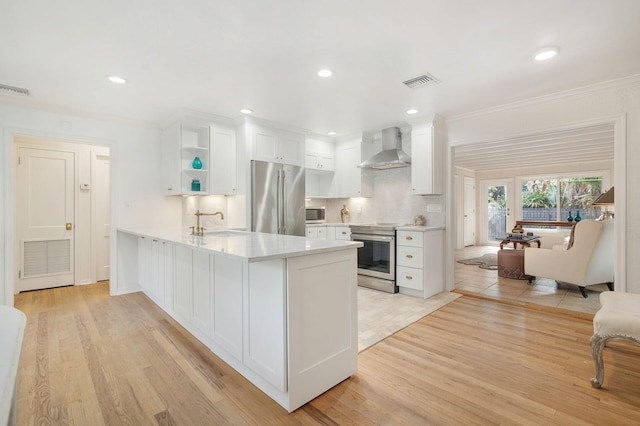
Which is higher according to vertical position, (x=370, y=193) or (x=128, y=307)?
(x=370, y=193)

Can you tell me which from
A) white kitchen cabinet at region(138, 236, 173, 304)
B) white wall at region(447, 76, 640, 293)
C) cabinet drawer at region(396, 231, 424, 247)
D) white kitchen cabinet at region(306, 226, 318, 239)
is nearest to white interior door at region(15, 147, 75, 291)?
white kitchen cabinet at region(138, 236, 173, 304)

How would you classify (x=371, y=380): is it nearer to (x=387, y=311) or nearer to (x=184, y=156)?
(x=387, y=311)

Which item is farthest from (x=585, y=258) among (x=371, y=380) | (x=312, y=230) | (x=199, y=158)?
(x=199, y=158)

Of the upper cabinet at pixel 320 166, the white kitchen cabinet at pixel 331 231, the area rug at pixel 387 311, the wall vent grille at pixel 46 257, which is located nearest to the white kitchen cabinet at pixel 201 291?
the area rug at pixel 387 311

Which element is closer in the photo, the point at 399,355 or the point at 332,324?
the point at 332,324

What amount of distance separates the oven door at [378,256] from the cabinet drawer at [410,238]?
88mm

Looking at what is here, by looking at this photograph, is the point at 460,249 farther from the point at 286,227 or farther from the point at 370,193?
the point at 286,227

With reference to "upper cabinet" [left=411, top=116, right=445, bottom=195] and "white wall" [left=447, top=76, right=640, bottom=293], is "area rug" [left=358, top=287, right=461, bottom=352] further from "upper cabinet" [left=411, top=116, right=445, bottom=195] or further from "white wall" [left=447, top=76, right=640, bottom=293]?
"white wall" [left=447, top=76, right=640, bottom=293]

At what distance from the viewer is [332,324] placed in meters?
1.95

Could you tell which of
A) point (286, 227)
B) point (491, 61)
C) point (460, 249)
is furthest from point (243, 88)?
point (460, 249)

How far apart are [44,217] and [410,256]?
523 centimetres

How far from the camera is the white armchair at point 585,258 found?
371 cm

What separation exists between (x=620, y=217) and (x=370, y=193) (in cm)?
307

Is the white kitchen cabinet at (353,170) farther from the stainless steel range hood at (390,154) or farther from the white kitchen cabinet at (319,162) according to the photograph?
the stainless steel range hood at (390,154)
